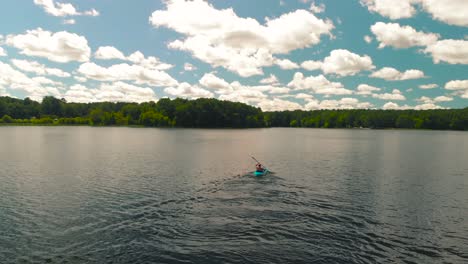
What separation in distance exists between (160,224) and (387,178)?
98.2 feet

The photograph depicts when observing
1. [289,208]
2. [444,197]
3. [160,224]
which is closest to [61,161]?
[160,224]

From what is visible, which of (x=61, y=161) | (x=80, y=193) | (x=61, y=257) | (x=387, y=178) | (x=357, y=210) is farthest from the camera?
(x=61, y=161)

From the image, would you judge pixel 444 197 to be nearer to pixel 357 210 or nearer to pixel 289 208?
pixel 357 210

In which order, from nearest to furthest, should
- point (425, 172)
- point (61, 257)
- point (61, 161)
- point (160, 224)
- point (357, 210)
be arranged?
point (61, 257), point (160, 224), point (357, 210), point (425, 172), point (61, 161)

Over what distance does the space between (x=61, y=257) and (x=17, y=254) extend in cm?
228

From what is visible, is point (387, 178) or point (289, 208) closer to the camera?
point (289, 208)

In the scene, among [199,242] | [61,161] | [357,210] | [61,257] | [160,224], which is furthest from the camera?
[61,161]

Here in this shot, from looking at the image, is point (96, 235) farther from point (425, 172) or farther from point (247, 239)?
point (425, 172)

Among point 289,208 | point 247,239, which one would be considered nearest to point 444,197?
point 289,208

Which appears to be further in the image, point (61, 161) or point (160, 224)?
point (61, 161)

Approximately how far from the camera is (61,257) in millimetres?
15391

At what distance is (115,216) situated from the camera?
21.7 m

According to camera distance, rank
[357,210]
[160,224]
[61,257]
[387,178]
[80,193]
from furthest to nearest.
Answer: [387,178]
[80,193]
[357,210]
[160,224]
[61,257]

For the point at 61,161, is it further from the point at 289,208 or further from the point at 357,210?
the point at 357,210
